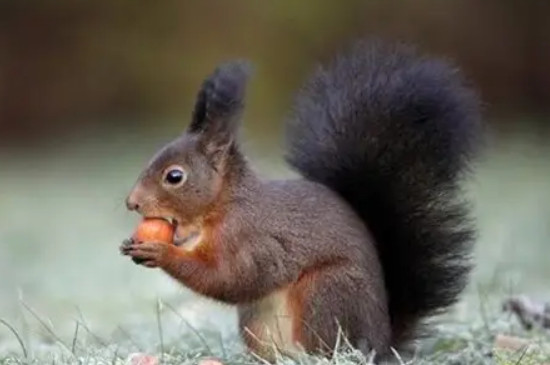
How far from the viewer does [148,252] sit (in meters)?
2.59

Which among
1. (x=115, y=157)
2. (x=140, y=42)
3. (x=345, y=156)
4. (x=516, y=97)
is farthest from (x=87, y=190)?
(x=345, y=156)

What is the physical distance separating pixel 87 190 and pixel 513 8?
2.91m

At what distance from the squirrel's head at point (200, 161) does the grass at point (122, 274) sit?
27 centimetres

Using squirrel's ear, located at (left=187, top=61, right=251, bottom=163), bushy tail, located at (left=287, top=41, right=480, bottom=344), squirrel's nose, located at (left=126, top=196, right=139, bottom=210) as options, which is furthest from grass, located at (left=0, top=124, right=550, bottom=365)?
squirrel's ear, located at (left=187, top=61, right=251, bottom=163)

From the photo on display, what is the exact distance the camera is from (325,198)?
277 centimetres

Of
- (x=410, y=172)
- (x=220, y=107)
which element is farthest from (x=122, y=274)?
(x=220, y=107)

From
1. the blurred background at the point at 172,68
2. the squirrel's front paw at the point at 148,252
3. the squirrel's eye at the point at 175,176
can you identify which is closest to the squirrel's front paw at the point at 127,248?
the squirrel's front paw at the point at 148,252

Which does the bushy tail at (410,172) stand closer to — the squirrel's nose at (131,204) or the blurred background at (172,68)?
the squirrel's nose at (131,204)

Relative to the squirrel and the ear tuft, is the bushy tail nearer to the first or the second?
the squirrel

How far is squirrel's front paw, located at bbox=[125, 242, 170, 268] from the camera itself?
8.47ft

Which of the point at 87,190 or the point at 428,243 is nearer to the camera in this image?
the point at 428,243

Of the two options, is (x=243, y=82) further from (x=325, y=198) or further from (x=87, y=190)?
(x=87, y=190)

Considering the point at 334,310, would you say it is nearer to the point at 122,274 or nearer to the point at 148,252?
the point at 148,252

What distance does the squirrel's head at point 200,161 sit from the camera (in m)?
2.66
